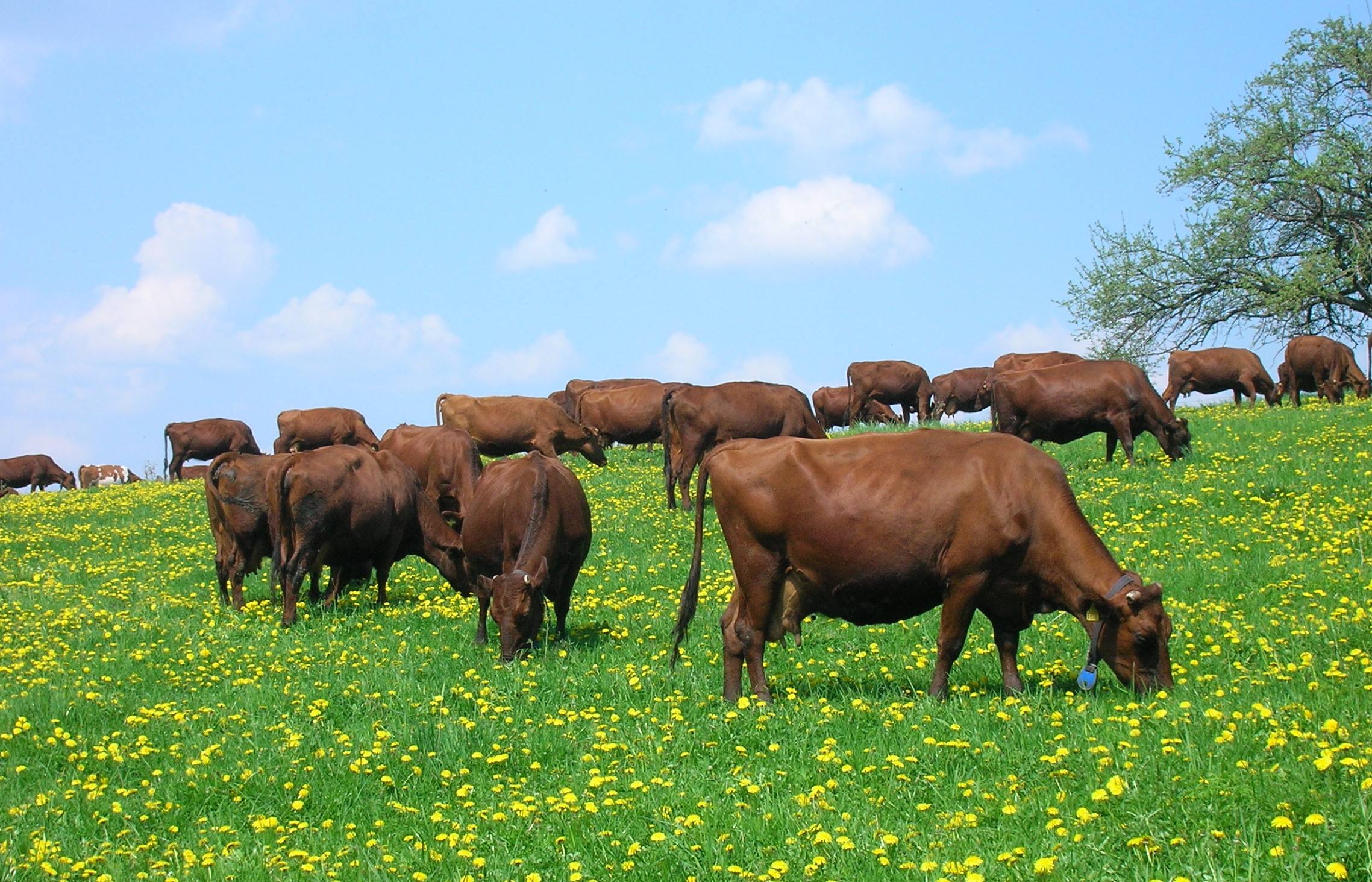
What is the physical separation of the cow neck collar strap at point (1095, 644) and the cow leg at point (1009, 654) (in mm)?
476

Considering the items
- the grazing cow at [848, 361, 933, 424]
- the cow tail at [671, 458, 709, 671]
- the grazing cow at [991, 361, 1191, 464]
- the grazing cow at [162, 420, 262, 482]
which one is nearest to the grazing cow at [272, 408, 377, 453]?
the grazing cow at [162, 420, 262, 482]

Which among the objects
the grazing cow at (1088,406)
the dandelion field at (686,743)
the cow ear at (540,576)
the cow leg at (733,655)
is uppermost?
the grazing cow at (1088,406)

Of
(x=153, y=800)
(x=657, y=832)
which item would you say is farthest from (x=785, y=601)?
(x=153, y=800)

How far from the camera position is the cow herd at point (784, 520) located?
9922 millimetres

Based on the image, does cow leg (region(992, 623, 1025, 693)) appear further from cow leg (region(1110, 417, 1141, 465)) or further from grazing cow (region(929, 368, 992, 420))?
grazing cow (region(929, 368, 992, 420))

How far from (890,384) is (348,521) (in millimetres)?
33878

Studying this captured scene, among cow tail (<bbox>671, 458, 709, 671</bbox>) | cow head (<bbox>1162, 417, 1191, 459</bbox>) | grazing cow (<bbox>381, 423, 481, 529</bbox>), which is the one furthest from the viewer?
cow head (<bbox>1162, 417, 1191, 459</bbox>)

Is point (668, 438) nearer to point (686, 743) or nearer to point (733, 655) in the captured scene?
point (733, 655)

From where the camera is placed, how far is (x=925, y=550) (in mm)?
10000

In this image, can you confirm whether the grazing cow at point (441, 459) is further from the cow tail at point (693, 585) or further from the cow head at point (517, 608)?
the cow tail at point (693, 585)

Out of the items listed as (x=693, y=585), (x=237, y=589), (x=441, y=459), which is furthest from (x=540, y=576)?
(x=441, y=459)

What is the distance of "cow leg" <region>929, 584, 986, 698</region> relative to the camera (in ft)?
32.3

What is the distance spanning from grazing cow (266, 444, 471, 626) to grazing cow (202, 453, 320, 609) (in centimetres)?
29

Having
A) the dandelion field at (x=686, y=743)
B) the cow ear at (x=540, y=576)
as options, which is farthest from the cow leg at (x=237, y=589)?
the cow ear at (x=540, y=576)
